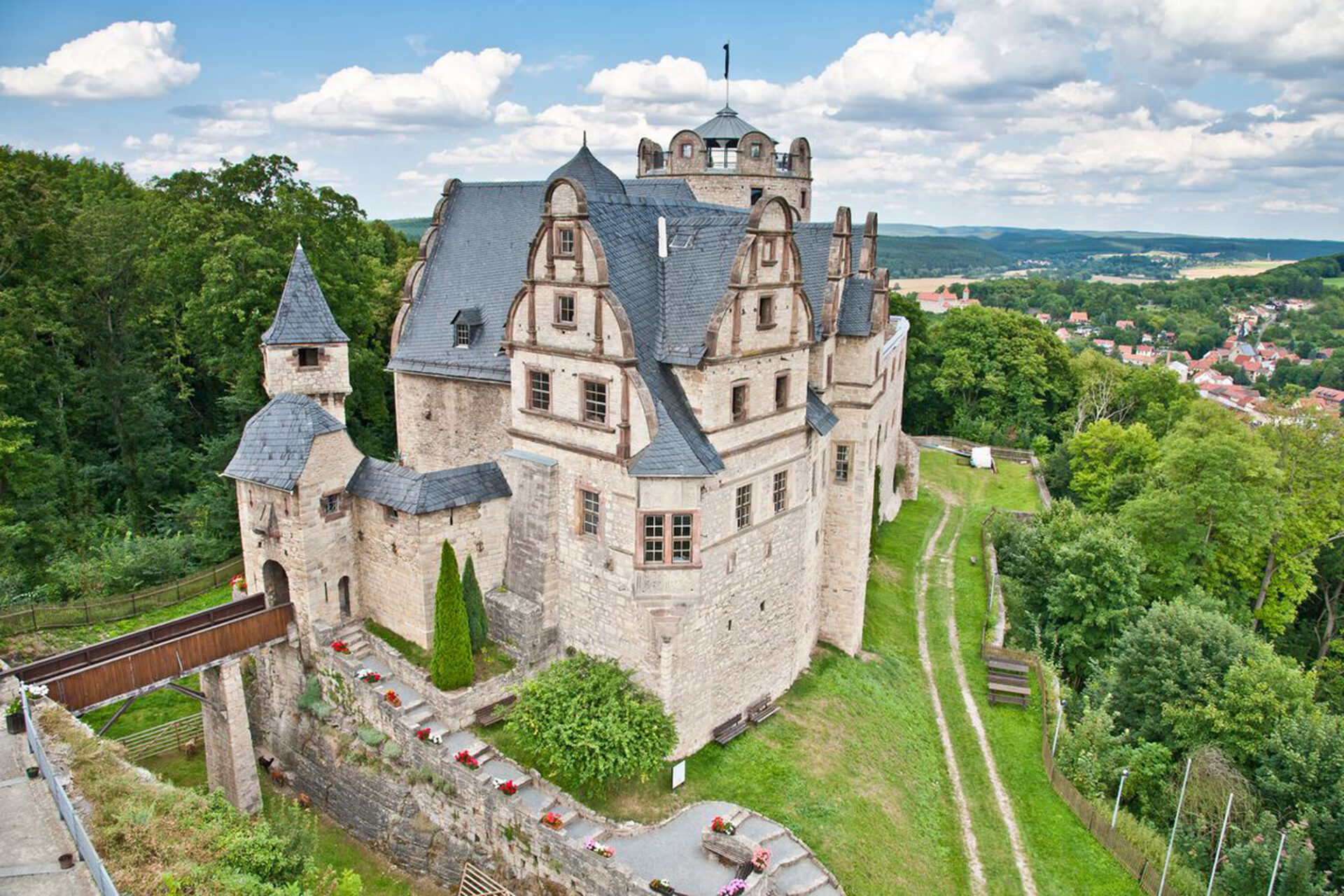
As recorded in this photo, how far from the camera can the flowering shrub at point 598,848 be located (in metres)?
20.1

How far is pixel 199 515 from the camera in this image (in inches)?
1533

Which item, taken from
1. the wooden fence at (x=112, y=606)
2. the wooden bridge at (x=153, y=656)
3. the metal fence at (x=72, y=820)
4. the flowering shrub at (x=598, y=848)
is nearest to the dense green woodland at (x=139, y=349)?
the wooden fence at (x=112, y=606)

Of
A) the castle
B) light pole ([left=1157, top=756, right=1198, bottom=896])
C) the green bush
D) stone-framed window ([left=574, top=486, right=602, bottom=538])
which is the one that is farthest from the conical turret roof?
Result: light pole ([left=1157, top=756, right=1198, bottom=896])

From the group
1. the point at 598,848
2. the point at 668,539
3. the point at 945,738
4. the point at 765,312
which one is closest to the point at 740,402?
the point at 765,312

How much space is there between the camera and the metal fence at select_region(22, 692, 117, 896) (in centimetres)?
1167

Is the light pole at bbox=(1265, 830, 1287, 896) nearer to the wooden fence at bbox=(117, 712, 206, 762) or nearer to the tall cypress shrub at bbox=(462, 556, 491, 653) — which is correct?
the tall cypress shrub at bbox=(462, 556, 491, 653)

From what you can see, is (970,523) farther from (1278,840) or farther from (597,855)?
(597,855)

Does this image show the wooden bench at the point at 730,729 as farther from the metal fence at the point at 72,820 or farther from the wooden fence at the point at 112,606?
the wooden fence at the point at 112,606

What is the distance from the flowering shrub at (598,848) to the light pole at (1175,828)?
575 inches

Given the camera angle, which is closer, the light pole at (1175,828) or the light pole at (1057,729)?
the light pole at (1175,828)

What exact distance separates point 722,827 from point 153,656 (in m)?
15.7

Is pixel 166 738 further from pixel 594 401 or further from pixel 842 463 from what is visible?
pixel 842 463

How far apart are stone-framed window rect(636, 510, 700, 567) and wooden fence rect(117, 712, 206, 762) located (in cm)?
1522

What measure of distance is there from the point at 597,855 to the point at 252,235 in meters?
31.5
